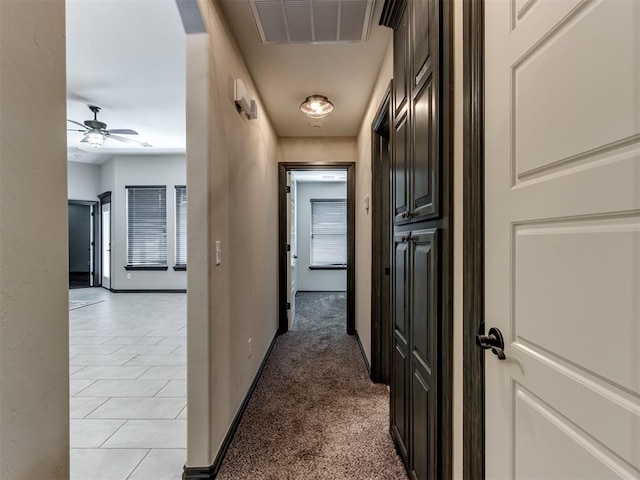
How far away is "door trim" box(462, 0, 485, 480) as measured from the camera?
91cm

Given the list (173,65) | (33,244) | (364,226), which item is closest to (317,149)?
(364,226)

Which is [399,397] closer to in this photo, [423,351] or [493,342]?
[423,351]

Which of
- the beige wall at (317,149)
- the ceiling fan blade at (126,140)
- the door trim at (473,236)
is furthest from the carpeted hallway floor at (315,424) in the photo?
the ceiling fan blade at (126,140)

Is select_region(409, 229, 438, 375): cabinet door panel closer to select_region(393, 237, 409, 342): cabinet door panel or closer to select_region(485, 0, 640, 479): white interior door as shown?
select_region(393, 237, 409, 342): cabinet door panel

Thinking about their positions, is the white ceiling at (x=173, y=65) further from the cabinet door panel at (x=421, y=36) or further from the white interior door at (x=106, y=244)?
the white interior door at (x=106, y=244)

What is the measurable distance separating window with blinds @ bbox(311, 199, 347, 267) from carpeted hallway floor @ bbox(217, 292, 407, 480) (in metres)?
3.62

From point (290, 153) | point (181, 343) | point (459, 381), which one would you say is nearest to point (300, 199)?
point (290, 153)

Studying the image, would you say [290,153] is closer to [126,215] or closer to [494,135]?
[494,135]

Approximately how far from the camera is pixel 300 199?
22.1ft

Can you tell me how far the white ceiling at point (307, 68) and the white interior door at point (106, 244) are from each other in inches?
221

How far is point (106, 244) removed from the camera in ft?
22.7

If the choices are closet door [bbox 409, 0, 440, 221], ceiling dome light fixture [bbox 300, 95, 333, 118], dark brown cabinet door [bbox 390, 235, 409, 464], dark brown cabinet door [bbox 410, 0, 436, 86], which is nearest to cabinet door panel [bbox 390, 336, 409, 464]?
dark brown cabinet door [bbox 390, 235, 409, 464]

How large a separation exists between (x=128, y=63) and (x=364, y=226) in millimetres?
2801

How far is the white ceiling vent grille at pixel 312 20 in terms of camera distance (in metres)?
1.62
